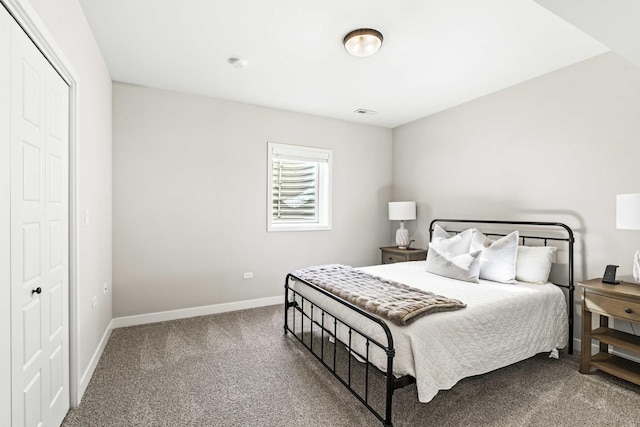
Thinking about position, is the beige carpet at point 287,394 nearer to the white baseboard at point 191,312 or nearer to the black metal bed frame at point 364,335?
the black metal bed frame at point 364,335

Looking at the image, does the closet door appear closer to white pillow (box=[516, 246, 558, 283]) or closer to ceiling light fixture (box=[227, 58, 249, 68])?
ceiling light fixture (box=[227, 58, 249, 68])

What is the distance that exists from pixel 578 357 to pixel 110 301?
14.9 feet

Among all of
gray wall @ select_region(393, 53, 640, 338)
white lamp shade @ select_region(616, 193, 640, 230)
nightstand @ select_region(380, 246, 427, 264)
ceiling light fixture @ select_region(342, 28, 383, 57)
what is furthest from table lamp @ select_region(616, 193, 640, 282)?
nightstand @ select_region(380, 246, 427, 264)

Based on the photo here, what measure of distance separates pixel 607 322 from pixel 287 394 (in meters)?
2.68

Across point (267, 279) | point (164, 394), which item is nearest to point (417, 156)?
point (267, 279)

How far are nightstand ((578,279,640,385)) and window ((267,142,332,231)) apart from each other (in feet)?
9.87

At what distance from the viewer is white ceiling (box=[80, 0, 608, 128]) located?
2.16 m

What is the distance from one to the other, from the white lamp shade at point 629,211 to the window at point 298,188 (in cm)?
314

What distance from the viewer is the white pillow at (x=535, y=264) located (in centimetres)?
289

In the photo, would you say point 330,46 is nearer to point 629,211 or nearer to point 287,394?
point 629,211

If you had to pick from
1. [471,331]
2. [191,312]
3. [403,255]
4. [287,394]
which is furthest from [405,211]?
[191,312]

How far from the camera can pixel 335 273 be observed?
10.3 feet

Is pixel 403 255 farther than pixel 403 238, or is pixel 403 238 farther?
pixel 403 238

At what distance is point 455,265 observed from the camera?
3.04m
